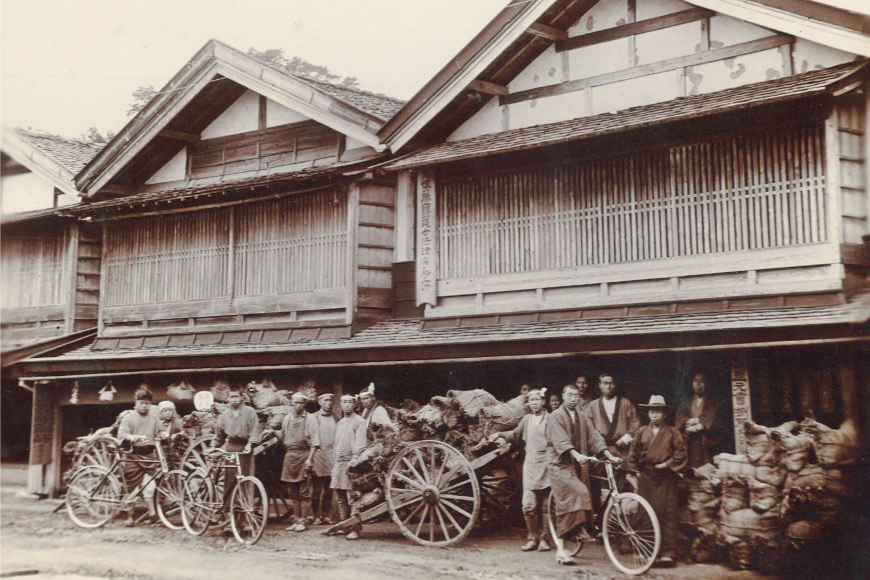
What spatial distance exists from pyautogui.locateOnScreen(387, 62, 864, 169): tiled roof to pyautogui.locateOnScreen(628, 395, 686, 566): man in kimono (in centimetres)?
343

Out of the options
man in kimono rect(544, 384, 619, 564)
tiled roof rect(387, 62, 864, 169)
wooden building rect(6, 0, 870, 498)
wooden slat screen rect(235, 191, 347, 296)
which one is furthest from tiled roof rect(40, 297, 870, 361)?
tiled roof rect(387, 62, 864, 169)

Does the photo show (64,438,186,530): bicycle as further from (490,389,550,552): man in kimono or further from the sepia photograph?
(490,389,550,552): man in kimono

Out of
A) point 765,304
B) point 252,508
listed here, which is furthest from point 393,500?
point 765,304

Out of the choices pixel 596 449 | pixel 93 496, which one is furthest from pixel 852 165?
pixel 93 496

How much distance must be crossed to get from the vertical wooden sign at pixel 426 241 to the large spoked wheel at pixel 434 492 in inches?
95.8

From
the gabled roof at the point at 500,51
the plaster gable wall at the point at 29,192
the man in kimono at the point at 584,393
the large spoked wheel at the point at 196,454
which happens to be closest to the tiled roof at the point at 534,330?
the man in kimono at the point at 584,393

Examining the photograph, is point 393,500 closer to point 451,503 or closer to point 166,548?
point 451,503

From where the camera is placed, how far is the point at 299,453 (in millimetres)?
12867

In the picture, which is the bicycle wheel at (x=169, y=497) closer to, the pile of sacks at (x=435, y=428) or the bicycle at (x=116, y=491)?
the bicycle at (x=116, y=491)

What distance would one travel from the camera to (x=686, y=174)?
10969 mm

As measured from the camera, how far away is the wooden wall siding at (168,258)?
1507cm

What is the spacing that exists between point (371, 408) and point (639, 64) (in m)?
6.02

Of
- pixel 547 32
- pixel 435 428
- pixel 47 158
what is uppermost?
pixel 547 32

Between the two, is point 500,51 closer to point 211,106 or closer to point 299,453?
point 211,106
